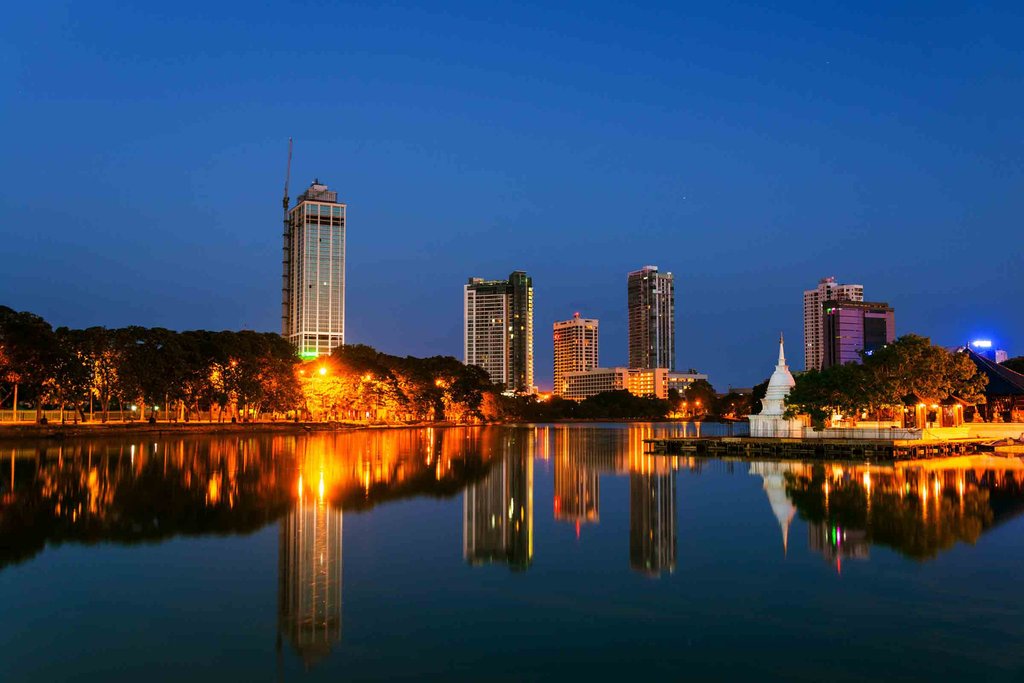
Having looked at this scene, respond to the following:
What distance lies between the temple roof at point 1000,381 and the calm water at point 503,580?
3959cm

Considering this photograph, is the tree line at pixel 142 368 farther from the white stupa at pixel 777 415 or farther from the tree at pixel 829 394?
the tree at pixel 829 394

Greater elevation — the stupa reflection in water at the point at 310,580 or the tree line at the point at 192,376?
the tree line at the point at 192,376

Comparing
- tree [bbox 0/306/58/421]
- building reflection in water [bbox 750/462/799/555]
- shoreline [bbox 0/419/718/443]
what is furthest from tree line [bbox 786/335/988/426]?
tree [bbox 0/306/58/421]

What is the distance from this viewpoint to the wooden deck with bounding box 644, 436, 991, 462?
55.9 meters

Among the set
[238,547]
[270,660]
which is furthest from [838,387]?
[270,660]

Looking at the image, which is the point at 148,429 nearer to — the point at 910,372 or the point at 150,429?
the point at 150,429

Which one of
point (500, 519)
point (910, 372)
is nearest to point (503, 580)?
point (500, 519)

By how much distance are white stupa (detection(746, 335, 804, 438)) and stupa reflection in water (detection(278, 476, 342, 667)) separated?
4531 centimetres

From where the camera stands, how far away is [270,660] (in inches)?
547

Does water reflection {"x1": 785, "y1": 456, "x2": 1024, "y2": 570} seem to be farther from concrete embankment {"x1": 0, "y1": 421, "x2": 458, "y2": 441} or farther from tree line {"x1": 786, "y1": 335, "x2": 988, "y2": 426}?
concrete embankment {"x1": 0, "y1": 421, "x2": 458, "y2": 441}

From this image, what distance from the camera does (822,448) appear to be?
57906mm

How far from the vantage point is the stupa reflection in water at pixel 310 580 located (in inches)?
599

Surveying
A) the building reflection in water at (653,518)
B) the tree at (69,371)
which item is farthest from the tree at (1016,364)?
the tree at (69,371)

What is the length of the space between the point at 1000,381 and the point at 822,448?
28305 mm
